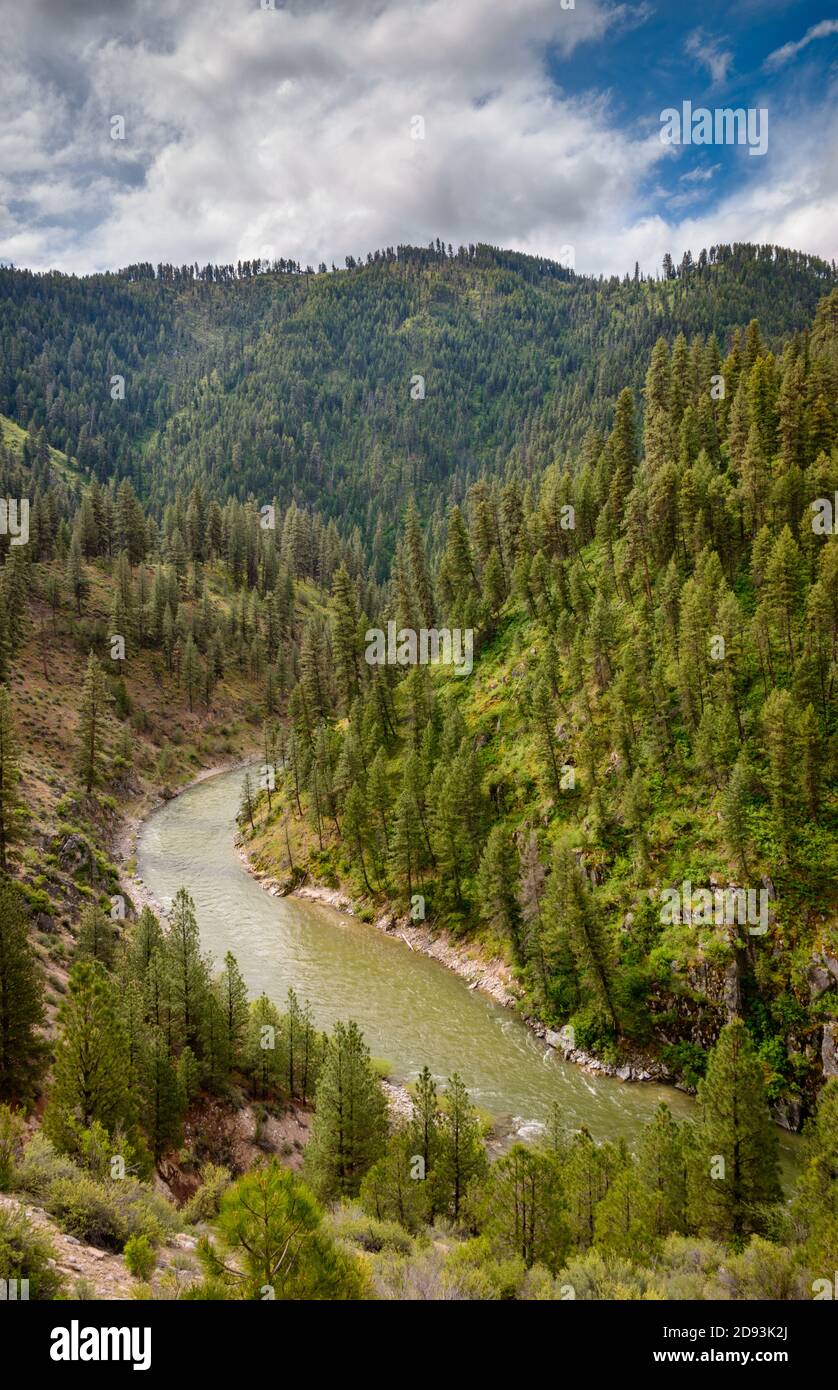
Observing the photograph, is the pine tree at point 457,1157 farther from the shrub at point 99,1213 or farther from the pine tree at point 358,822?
the pine tree at point 358,822

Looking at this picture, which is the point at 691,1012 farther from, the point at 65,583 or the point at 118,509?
the point at 118,509

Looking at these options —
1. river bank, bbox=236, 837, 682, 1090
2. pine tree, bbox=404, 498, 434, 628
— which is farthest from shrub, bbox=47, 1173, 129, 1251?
pine tree, bbox=404, 498, 434, 628

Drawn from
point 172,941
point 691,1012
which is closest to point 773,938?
point 691,1012

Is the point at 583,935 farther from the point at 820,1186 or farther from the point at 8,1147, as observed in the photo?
the point at 8,1147

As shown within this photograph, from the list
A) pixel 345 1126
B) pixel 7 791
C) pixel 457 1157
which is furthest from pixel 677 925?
pixel 7 791

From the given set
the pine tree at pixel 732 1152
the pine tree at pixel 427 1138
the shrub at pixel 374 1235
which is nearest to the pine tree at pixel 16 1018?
the shrub at pixel 374 1235

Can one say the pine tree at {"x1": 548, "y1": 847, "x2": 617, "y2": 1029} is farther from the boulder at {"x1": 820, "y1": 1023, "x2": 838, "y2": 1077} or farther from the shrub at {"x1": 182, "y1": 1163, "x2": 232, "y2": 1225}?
the shrub at {"x1": 182, "y1": 1163, "x2": 232, "y2": 1225}
